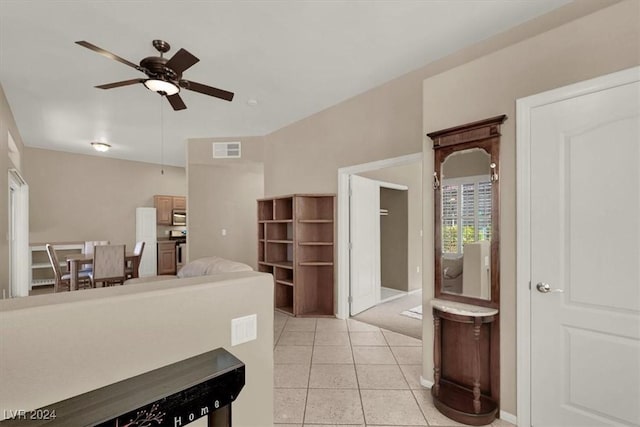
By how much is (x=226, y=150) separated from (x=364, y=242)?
3.19 meters

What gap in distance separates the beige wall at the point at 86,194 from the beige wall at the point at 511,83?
7.75 metres

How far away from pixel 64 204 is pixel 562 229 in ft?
29.0

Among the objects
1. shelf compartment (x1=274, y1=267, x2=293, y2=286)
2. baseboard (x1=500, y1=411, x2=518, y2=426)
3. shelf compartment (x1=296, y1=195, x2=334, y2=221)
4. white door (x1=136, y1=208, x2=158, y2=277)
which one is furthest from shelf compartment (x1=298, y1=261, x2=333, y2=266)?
white door (x1=136, y1=208, x2=158, y2=277)

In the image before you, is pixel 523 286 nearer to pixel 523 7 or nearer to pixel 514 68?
pixel 514 68

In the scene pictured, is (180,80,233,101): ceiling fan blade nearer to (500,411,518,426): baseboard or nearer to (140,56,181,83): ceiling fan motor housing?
(140,56,181,83): ceiling fan motor housing

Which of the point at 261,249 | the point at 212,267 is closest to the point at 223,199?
the point at 261,249

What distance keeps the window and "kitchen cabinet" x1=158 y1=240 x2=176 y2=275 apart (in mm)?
7435

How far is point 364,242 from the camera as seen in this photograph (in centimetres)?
454

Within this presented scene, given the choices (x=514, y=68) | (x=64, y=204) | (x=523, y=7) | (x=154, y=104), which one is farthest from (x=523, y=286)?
(x=64, y=204)

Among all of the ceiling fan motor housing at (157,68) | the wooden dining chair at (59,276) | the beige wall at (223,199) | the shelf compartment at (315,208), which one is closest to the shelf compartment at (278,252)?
the shelf compartment at (315,208)

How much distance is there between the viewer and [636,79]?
1.64 meters

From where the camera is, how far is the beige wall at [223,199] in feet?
18.9

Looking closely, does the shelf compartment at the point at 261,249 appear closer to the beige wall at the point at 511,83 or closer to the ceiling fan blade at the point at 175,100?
the ceiling fan blade at the point at 175,100

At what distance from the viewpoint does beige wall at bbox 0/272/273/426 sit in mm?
932
